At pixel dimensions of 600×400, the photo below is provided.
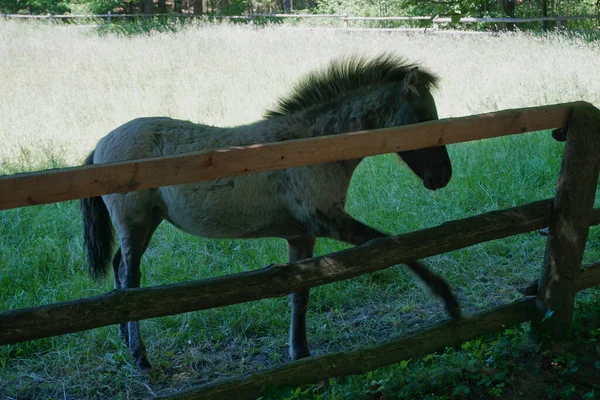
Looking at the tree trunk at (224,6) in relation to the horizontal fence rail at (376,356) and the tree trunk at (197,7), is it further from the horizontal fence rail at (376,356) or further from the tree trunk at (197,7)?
the horizontal fence rail at (376,356)

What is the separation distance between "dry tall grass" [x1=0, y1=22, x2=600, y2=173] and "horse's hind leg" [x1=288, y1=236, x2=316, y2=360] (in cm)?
524

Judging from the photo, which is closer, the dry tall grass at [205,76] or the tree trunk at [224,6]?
the dry tall grass at [205,76]

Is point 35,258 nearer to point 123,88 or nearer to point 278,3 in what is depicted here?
point 123,88

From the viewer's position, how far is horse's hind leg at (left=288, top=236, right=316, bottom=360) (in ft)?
14.9

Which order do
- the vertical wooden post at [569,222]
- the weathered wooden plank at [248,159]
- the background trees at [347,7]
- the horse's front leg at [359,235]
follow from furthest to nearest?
the background trees at [347,7], the horse's front leg at [359,235], the vertical wooden post at [569,222], the weathered wooden plank at [248,159]

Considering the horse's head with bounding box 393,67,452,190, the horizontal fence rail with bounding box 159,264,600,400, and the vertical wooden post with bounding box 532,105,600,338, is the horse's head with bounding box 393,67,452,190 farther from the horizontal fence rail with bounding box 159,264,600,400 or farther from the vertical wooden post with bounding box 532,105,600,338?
the horizontal fence rail with bounding box 159,264,600,400

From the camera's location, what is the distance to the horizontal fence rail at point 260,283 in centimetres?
274

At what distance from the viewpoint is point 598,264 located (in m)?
4.05

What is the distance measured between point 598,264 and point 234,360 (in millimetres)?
2683

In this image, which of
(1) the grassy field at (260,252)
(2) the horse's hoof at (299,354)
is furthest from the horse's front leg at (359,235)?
(2) the horse's hoof at (299,354)

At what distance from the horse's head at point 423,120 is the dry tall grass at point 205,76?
601 centimetres

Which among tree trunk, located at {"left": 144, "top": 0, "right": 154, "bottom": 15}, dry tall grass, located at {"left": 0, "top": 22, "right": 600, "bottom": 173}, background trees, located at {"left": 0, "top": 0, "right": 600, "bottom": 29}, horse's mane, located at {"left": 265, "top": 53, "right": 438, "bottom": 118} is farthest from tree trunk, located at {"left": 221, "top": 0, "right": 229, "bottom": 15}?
horse's mane, located at {"left": 265, "top": 53, "right": 438, "bottom": 118}

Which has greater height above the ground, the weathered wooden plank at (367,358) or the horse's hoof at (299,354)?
the weathered wooden plank at (367,358)

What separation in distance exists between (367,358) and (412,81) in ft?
6.44
